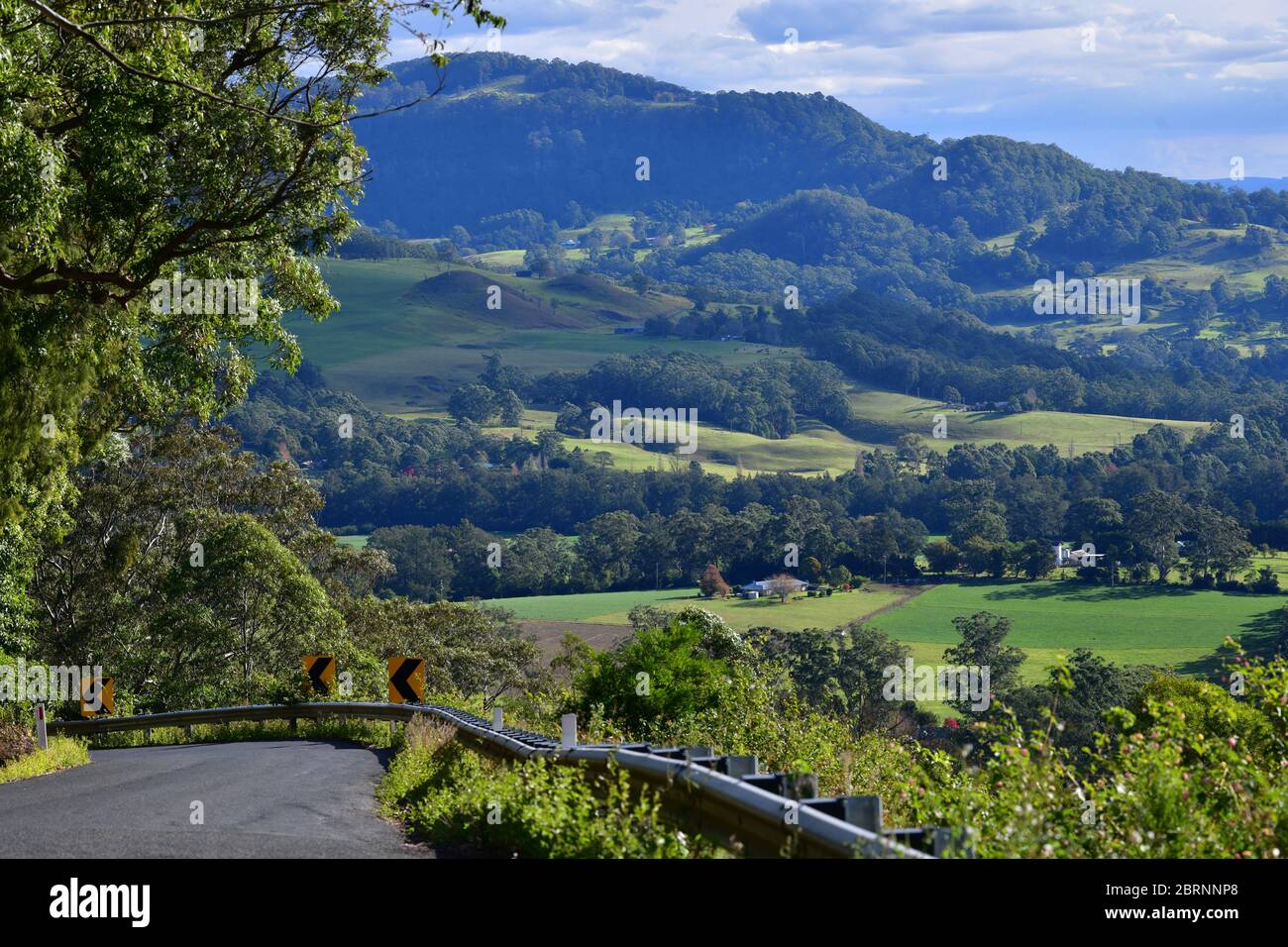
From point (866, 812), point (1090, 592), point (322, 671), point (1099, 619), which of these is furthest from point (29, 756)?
point (1090, 592)

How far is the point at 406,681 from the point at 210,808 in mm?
7726

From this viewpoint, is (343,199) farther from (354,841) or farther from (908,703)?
(908,703)

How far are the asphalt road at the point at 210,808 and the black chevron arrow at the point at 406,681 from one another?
3.23 feet

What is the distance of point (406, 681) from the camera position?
67.8 ft

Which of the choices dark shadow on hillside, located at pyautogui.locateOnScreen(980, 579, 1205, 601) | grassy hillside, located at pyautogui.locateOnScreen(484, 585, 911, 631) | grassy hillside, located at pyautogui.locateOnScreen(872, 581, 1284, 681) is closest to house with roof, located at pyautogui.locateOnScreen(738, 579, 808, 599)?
grassy hillside, located at pyautogui.locateOnScreen(484, 585, 911, 631)

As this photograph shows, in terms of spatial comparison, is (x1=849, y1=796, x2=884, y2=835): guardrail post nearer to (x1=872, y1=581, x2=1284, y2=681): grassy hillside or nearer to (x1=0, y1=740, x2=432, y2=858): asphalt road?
(x1=0, y1=740, x2=432, y2=858): asphalt road

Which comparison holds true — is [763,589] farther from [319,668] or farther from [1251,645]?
[319,668]

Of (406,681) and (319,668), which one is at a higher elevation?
(406,681)

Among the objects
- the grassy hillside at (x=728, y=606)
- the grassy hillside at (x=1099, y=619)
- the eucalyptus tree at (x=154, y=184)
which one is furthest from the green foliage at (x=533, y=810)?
the grassy hillside at (x=728, y=606)

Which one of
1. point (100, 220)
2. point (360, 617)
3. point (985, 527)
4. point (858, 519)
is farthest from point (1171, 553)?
point (100, 220)

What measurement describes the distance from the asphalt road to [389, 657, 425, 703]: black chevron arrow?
0.98 metres

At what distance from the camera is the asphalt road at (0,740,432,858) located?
9820 mm

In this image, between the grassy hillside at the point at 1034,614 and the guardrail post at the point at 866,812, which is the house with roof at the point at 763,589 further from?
the guardrail post at the point at 866,812

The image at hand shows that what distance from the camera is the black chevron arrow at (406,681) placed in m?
20.7
